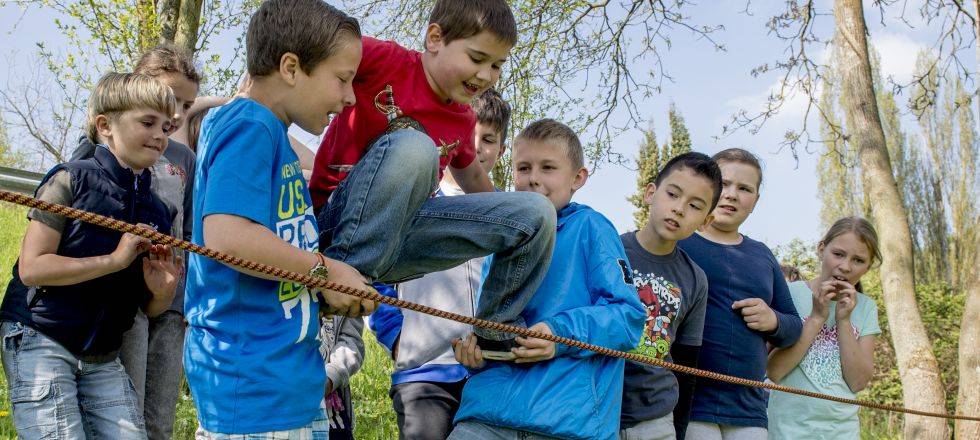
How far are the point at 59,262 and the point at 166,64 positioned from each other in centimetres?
114

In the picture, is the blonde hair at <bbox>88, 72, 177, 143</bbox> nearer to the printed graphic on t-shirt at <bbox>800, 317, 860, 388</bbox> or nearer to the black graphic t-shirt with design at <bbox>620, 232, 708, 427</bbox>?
the black graphic t-shirt with design at <bbox>620, 232, 708, 427</bbox>

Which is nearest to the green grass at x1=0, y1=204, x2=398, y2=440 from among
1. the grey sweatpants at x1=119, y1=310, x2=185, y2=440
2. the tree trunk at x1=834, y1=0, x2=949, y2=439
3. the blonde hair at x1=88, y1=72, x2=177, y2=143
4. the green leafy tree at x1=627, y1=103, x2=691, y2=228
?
the grey sweatpants at x1=119, y1=310, x2=185, y2=440

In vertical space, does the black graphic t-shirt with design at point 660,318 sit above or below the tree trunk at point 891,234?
below

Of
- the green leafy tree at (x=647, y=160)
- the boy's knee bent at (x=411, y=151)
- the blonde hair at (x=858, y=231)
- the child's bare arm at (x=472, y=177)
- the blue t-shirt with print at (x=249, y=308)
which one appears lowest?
the blue t-shirt with print at (x=249, y=308)

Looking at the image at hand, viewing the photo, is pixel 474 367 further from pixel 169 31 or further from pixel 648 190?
pixel 169 31

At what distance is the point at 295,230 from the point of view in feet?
7.01

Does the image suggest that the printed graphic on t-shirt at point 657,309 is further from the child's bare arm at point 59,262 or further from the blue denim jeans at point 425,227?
the child's bare arm at point 59,262

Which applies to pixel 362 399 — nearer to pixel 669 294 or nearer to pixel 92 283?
pixel 669 294

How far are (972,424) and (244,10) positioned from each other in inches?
285

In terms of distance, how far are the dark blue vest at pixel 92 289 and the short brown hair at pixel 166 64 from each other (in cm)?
70

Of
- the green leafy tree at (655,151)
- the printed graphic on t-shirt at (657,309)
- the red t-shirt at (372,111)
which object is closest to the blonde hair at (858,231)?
the printed graphic on t-shirt at (657,309)

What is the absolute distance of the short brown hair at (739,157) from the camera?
4086 millimetres

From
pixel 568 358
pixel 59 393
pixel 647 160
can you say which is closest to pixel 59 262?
pixel 59 393

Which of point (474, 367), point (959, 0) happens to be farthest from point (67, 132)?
point (959, 0)
